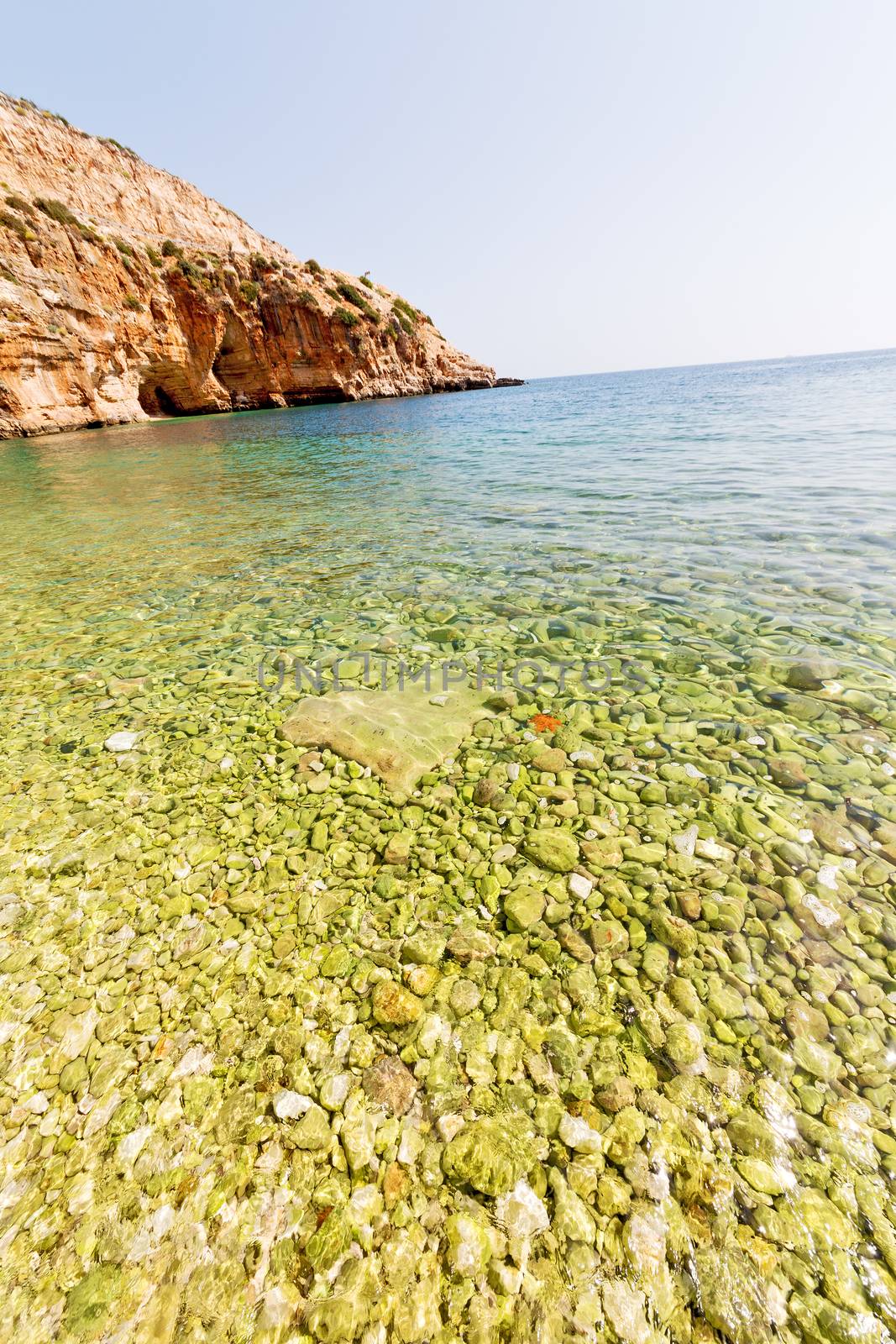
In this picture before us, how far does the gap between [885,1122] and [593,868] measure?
160 cm

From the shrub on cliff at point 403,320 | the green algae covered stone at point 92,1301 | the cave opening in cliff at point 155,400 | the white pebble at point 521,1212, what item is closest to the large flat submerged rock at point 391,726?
the white pebble at point 521,1212

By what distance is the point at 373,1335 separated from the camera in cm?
173

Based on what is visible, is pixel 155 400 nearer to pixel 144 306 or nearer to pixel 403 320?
pixel 144 306

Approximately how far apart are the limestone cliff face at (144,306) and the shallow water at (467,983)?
148 ft

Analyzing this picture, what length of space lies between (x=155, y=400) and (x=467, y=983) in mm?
65747

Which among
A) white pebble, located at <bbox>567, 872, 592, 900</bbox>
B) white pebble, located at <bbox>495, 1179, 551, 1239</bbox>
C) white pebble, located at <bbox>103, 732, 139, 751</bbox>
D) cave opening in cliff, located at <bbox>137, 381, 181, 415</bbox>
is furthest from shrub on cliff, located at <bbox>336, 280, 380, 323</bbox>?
white pebble, located at <bbox>495, 1179, 551, 1239</bbox>

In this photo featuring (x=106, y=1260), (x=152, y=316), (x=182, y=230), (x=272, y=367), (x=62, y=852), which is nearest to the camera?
(x=106, y=1260)

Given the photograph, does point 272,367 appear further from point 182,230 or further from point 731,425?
point 731,425

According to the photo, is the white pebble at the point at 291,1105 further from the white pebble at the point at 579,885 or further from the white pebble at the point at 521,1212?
the white pebble at the point at 579,885

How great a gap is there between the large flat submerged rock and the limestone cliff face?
148ft

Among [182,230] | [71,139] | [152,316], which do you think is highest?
[71,139]

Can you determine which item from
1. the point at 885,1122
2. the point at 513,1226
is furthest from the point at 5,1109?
the point at 885,1122

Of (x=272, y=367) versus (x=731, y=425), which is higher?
(x=272, y=367)

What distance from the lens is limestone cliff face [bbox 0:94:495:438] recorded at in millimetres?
37719
